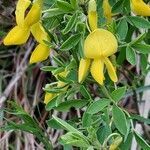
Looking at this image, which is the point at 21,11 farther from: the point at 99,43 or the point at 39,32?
the point at 99,43

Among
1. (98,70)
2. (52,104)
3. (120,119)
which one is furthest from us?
(52,104)

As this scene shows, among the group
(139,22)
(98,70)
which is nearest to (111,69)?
(98,70)

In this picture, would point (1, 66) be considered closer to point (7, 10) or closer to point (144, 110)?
point (7, 10)

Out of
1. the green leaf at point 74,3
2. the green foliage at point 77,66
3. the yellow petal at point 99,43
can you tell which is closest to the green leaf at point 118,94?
the green foliage at point 77,66

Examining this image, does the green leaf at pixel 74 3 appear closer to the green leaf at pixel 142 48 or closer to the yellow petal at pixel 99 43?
the yellow petal at pixel 99 43

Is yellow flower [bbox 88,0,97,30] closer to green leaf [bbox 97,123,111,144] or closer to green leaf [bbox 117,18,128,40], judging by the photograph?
green leaf [bbox 117,18,128,40]

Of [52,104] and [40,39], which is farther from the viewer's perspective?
[52,104]

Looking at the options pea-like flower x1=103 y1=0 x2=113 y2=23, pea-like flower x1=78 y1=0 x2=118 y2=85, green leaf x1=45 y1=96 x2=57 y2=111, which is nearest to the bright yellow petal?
pea-like flower x1=78 y1=0 x2=118 y2=85
